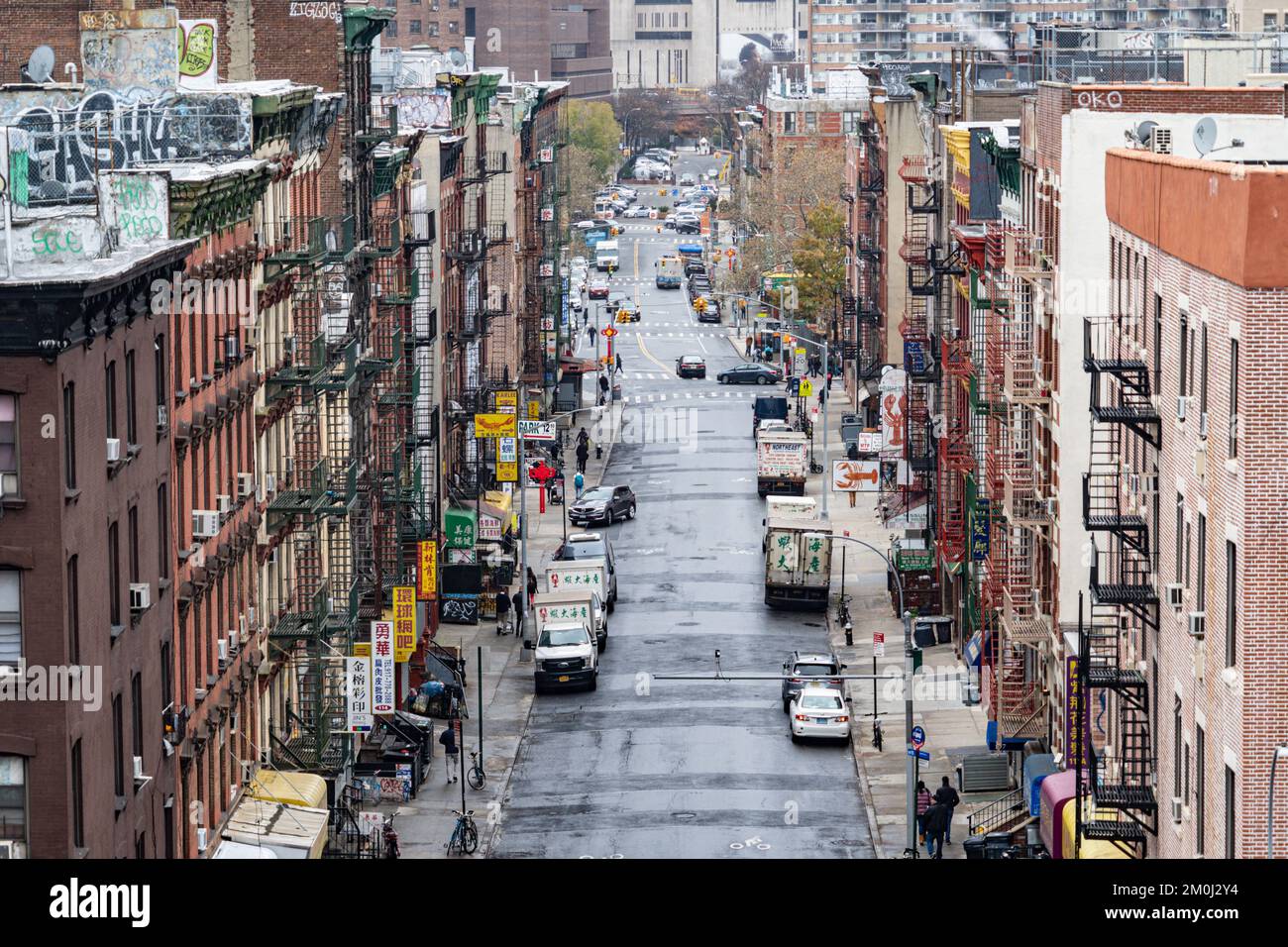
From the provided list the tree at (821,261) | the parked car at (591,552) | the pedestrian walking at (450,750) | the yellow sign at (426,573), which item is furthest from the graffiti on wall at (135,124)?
the tree at (821,261)

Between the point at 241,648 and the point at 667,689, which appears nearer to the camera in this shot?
the point at 241,648

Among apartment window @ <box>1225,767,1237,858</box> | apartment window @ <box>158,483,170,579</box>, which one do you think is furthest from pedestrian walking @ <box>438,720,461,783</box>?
apartment window @ <box>1225,767,1237,858</box>

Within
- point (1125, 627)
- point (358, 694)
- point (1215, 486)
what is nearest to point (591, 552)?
point (358, 694)

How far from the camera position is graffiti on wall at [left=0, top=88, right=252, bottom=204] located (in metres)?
40.0

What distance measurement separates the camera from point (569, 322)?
15450cm

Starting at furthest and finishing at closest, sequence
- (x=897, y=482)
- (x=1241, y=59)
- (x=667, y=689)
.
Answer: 1. (x=897, y=482)
2. (x=667, y=689)
3. (x=1241, y=59)

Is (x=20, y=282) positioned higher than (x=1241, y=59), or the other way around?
(x=1241, y=59)

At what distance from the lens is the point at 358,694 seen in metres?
50.5

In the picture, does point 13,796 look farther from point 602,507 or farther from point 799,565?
point 602,507

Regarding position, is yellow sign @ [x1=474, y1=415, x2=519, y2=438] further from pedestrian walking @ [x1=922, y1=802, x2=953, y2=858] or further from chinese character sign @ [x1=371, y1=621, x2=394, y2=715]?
pedestrian walking @ [x1=922, y1=802, x2=953, y2=858]

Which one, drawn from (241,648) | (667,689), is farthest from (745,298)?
(241,648)
